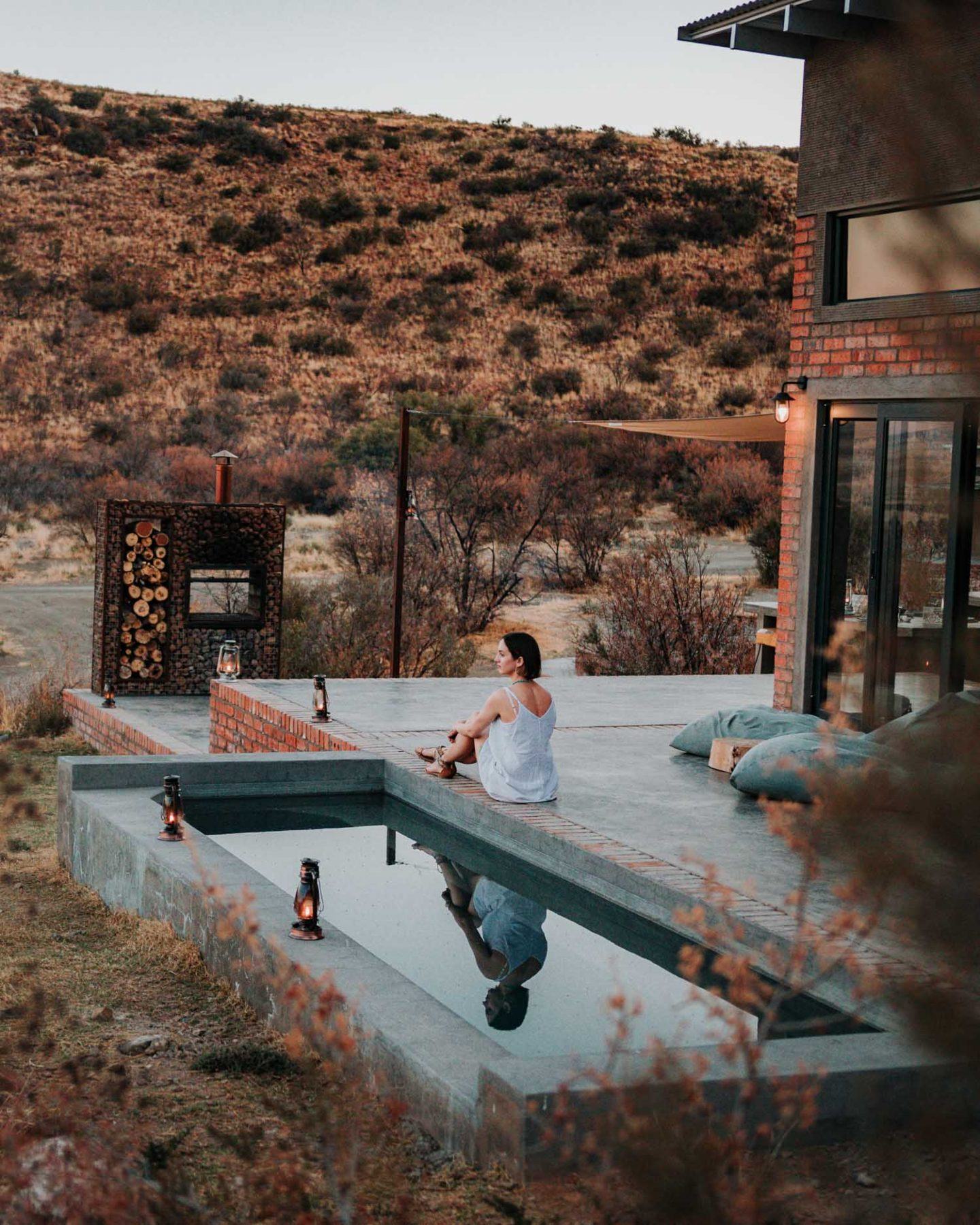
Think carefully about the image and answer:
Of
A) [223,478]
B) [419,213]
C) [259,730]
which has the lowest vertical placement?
[259,730]

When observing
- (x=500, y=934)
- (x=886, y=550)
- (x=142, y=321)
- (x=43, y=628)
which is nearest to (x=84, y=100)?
(x=142, y=321)

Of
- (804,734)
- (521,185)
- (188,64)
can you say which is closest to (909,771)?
(804,734)

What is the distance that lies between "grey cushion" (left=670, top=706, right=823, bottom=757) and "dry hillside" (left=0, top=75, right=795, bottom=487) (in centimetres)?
2334

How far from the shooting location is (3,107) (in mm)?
42812

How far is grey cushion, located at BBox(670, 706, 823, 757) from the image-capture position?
796 cm

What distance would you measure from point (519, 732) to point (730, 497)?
70.3 ft

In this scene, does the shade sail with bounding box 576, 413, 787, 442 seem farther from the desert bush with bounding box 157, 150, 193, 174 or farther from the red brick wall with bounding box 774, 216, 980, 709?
the desert bush with bounding box 157, 150, 193, 174

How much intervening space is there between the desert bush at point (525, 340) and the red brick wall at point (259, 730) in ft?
91.0

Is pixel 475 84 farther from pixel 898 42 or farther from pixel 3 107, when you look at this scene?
pixel 898 42

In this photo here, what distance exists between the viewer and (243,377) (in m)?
34.5

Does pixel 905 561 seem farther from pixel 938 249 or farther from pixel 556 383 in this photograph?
pixel 556 383

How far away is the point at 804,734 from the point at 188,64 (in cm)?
4364

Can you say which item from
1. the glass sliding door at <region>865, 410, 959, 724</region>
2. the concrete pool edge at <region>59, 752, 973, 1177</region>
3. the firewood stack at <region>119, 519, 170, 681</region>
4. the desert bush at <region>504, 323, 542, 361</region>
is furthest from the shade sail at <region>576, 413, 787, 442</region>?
the desert bush at <region>504, 323, 542, 361</region>

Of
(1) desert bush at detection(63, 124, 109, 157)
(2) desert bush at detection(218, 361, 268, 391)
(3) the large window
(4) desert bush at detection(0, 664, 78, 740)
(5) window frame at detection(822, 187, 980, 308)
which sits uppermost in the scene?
(1) desert bush at detection(63, 124, 109, 157)
